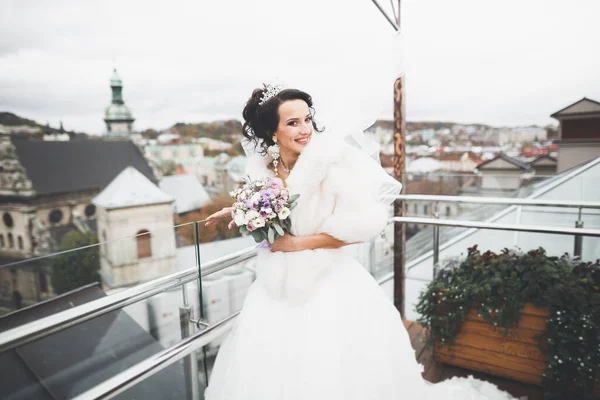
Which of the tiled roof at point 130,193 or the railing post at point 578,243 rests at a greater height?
the railing post at point 578,243

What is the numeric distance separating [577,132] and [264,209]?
16445 mm

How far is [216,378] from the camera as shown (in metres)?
1.35

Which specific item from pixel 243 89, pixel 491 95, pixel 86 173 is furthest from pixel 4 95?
pixel 491 95

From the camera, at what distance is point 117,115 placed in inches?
1999

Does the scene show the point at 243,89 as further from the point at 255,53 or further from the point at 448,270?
the point at 448,270

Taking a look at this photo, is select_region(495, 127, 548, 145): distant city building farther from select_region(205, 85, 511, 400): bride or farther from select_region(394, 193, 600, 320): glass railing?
select_region(205, 85, 511, 400): bride

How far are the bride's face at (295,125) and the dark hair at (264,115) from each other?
0.03 meters

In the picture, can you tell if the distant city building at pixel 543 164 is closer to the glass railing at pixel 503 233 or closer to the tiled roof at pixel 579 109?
the tiled roof at pixel 579 109

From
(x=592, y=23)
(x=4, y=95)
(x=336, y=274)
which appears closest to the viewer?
(x=336, y=274)

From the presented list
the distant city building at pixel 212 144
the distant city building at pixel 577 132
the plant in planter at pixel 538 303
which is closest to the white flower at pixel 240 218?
the plant in planter at pixel 538 303

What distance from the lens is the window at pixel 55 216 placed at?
40000 millimetres

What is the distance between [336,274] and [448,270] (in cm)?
123

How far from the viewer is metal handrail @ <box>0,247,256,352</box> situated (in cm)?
87

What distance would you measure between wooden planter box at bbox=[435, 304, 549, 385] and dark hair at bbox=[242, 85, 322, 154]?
1.55m
